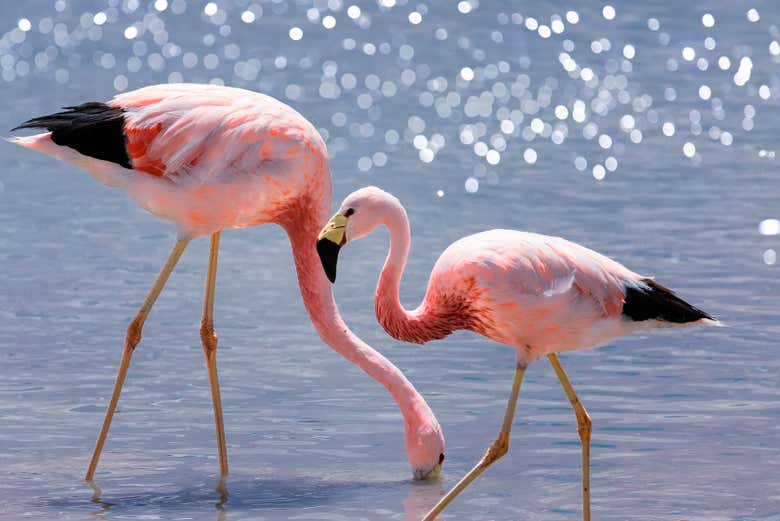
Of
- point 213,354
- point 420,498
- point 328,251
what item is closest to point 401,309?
point 328,251

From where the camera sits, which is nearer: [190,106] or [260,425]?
[190,106]

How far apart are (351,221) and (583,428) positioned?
117cm

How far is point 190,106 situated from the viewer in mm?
6203

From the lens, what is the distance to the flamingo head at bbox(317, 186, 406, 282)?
5.75 m

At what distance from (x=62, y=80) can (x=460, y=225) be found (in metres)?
9.31

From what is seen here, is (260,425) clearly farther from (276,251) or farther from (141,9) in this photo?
(141,9)

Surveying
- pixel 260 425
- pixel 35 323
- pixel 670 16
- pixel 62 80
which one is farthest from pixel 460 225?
pixel 670 16

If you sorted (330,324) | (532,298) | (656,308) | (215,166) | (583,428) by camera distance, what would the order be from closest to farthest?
(532,298) → (656,308) → (583,428) → (215,166) → (330,324)

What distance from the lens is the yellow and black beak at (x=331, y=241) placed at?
18.8ft

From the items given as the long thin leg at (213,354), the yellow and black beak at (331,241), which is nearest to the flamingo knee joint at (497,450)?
the yellow and black beak at (331,241)

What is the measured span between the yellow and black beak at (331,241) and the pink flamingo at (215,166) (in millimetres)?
510

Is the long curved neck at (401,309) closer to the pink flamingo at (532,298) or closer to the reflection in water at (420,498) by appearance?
the pink flamingo at (532,298)

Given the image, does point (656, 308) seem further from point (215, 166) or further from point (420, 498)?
point (215, 166)

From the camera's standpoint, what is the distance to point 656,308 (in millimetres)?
5555
